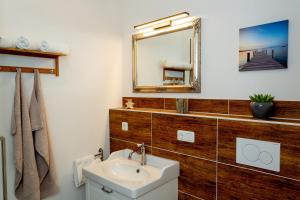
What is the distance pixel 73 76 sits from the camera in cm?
192

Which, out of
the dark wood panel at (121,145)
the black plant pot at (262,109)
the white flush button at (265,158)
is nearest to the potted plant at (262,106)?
the black plant pot at (262,109)

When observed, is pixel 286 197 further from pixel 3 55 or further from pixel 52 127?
pixel 3 55

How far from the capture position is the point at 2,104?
1538 mm

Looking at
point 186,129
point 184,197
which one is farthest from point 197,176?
point 186,129

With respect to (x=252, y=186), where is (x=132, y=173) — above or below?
below

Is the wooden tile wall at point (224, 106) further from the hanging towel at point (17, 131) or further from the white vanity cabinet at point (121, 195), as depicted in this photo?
the hanging towel at point (17, 131)

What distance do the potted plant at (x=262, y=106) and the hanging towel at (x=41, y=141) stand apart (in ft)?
4.93

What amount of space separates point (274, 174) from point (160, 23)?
147cm

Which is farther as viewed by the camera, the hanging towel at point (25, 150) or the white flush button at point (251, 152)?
the hanging towel at point (25, 150)

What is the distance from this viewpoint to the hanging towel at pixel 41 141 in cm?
161

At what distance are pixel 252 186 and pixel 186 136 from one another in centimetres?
54

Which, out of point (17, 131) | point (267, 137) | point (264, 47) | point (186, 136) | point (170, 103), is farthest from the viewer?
point (170, 103)

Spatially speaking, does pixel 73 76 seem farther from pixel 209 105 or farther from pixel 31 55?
pixel 209 105

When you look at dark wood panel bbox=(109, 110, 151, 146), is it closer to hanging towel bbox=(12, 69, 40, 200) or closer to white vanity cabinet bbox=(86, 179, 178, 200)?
white vanity cabinet bbox=(86, 179, 178, 200)
